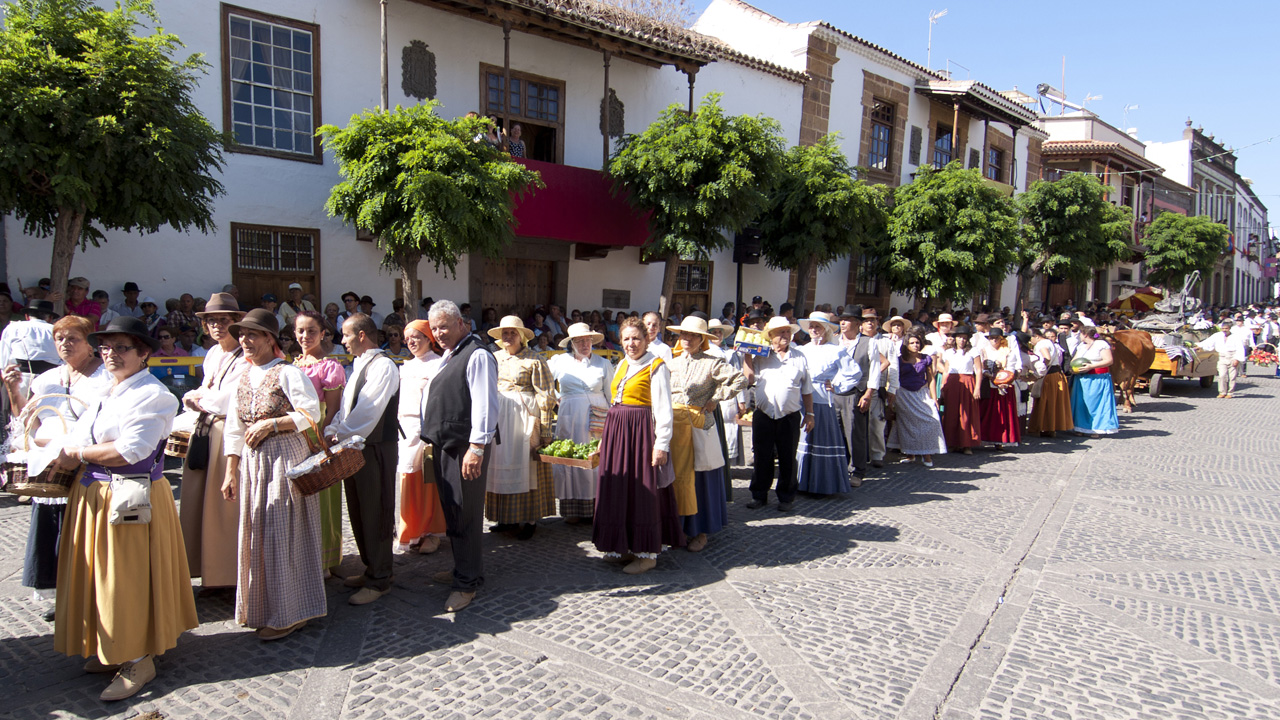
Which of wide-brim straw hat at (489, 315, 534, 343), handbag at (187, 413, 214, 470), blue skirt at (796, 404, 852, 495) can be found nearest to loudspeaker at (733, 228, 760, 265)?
blue skirt at (796, 404, 852, 495)

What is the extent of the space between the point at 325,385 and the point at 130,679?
1.77 m

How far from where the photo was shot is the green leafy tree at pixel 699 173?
12.2 metres

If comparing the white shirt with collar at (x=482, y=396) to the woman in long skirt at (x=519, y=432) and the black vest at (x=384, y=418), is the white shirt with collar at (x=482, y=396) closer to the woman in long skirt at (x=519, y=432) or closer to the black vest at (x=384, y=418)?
the black vest at (x=384, y=418)

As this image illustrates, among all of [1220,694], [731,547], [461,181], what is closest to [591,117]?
[461,181]

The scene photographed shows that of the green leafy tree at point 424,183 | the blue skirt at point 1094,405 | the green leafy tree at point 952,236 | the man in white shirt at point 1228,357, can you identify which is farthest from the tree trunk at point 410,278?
the man in white shirt at point 1228,357

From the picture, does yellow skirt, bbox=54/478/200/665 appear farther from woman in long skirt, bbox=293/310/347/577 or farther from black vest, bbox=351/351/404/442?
black vest, bbox=351/351/404/442

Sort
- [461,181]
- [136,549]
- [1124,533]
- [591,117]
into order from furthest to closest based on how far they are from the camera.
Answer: [591,117] < [461,181] < [1124,533] < [136,549]

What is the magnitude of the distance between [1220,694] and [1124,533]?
9.59 ft

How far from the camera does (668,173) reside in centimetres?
1248

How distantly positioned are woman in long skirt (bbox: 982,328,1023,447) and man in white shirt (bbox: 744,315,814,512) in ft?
14.9

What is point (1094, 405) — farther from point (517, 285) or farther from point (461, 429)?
point (461, 429)

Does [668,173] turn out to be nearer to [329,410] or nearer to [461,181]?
[461,181]

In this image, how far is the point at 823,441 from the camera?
7176 millimetres

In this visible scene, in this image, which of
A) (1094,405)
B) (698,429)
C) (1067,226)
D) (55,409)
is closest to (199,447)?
(55,409)
